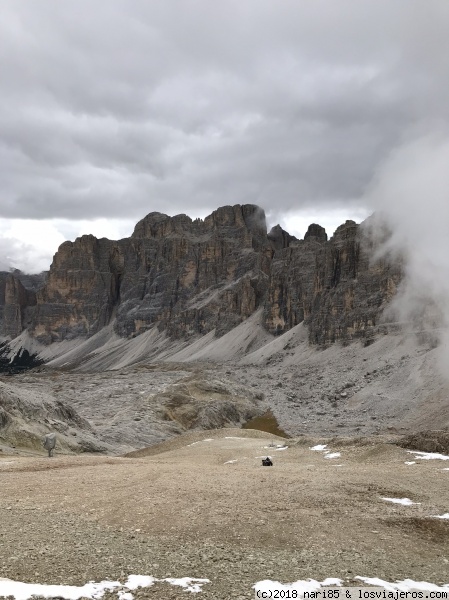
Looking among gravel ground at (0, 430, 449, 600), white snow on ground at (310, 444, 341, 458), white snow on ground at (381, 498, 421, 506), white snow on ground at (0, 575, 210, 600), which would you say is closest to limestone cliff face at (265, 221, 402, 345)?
white snow on ground at (310, 444, 341, 458)

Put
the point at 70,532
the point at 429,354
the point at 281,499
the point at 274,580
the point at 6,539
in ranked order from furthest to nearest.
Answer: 1. the point at 429,354
2. the point at 281,499
3. the point at 70,532
4. the point at 6,539
5. the point at 274,580

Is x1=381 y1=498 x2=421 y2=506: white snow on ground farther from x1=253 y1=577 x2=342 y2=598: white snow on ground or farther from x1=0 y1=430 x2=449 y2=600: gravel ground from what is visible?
x1=253 y1=577 x2=342 y2=598: white snow on ground

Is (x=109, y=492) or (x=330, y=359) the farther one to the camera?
(x=330, y=359)

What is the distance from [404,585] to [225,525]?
448 cm

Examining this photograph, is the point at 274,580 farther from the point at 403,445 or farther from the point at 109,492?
the point at 403,445

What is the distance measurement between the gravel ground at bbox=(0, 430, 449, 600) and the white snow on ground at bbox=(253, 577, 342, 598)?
0.56ft

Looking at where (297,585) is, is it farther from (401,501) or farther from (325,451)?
(325,451)

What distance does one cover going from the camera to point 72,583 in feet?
28.2

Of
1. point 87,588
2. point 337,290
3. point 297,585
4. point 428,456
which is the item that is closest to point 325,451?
point 428,456

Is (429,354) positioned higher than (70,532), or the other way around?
(429,354)

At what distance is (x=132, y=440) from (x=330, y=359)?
7027 cm

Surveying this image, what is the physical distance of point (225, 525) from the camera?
496 inches

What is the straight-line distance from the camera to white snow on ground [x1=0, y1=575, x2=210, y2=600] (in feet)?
26.3

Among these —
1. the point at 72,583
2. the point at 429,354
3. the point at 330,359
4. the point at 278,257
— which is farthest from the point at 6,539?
the point at 278,257
